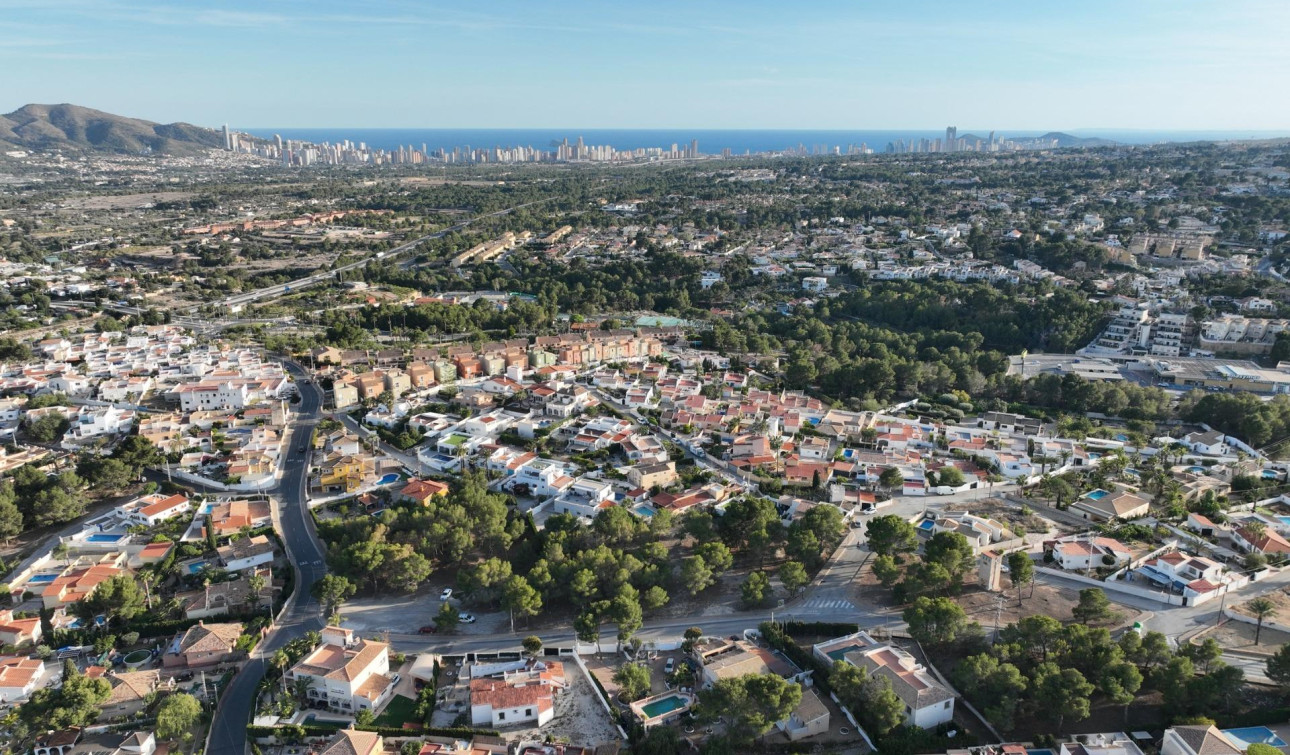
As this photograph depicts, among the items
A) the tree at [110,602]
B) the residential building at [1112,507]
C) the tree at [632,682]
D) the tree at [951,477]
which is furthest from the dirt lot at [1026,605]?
the tree at [110,602]

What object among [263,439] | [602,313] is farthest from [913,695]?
[602,313]

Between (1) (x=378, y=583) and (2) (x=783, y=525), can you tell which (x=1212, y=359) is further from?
(1) (x=378, y=583)

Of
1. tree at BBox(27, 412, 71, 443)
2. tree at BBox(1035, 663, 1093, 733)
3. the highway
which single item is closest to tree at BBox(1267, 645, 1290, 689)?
tree at BBox(1035, 663, 1093, 733)

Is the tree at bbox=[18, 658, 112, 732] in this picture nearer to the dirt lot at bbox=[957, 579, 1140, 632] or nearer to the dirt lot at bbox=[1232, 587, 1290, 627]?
the dirt lot at bbox=[957, 579, 1140, 632]

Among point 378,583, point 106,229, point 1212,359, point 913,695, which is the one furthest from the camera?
point 106,229

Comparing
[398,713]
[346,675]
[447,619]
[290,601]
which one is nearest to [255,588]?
[290,601]

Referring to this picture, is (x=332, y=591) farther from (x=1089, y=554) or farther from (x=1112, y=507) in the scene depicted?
(x=1112, y=507)

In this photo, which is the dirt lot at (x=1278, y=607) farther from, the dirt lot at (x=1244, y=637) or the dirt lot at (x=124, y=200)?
the dirt lot at (x=124, y=200)
